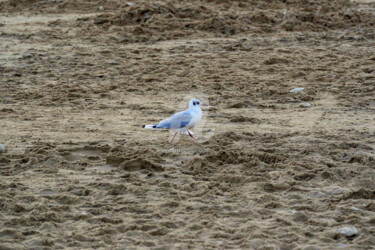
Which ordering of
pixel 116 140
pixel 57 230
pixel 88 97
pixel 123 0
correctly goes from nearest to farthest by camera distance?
1. pixel 57 230
2. pixel 116 140
3. pixel 88 97
4. pixel 123 0

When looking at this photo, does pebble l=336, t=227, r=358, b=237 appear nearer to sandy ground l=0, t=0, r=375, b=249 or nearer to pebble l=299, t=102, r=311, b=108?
sandy ground l=0, t=0, r=375, b=249

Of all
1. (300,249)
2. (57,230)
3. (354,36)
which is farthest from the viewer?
(354,36)

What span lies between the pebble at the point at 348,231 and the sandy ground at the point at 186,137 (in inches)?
0.6

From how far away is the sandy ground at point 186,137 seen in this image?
14.0 ft

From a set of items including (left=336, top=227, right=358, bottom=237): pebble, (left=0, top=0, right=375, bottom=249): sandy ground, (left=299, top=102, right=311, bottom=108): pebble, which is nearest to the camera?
(left=336, top=227, right=358, bottom=237): pebble

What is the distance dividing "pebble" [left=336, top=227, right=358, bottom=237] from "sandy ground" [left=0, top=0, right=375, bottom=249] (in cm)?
1

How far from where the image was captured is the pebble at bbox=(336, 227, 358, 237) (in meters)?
4.10

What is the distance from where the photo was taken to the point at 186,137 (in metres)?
6.12

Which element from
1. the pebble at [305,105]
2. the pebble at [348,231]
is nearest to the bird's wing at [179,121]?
the pebble at [305,105]

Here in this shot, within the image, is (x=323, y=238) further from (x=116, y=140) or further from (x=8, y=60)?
(x=8, y=60)

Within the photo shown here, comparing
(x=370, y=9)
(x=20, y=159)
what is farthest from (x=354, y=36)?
(x=20, y=159)

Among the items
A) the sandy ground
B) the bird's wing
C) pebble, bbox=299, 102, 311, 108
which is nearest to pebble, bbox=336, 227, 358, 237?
the sandy ground

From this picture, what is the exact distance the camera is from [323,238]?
406 cm

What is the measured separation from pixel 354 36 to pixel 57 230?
7352 millimetres
